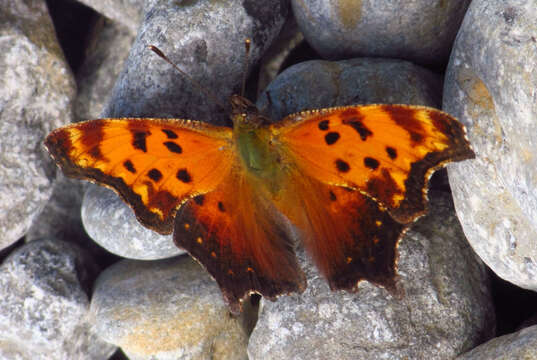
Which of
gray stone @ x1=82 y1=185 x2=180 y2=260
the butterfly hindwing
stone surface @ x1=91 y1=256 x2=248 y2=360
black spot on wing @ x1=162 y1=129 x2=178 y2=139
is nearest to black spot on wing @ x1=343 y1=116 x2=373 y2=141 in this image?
the butterfly hindwing

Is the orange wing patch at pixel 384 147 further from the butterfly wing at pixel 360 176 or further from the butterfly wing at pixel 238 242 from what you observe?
the butterfly wing at pixel 238 242

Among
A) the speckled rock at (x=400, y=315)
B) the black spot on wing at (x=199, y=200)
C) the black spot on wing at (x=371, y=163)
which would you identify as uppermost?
the black spot on wing at (x=371, y=163)

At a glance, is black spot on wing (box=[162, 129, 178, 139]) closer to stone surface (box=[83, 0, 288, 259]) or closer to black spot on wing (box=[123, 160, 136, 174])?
black spot on wing (box=[123, 160, 136, 174])

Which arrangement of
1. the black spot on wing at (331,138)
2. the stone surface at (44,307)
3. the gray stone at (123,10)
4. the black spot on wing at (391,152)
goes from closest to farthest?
the black spot on wing at (391,152) < the black spot on wing at (331,138) < the stone surface at (44,307) < the gray stone at (123,10)

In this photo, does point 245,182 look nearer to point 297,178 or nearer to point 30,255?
point 297,178

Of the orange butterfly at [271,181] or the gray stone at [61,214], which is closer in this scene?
the orange butterfly at [271,181]

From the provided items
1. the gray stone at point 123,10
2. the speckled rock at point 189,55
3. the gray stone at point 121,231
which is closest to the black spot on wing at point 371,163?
the speckled rock at point 189,55

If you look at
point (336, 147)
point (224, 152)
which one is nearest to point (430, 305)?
point (336, 147)
